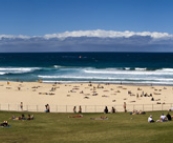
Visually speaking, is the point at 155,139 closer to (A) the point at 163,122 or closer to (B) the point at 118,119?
(A) the point at 163,122

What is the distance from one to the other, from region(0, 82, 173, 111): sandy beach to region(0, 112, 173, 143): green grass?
13224mm

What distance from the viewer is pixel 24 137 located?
2594 centimetres

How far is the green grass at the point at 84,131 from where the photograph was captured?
2458 cm

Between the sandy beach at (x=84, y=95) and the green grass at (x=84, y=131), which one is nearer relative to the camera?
the green grass at (x=84, y=131)

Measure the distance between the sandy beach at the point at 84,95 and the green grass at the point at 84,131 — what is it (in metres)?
13.2

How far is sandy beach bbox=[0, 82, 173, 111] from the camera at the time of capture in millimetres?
50031

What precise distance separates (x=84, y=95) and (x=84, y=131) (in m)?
29.8

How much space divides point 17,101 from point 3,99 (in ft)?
10.2

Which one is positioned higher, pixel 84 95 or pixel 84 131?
pixel 84 131

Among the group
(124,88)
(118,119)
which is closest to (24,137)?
(118,119)

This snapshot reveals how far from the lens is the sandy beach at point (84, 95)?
5003cm

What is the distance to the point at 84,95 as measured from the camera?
57688 mm

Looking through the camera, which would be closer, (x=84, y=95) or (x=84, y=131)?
(x=84, y=131)

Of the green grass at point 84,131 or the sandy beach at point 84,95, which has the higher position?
the green grass at point 84,131
